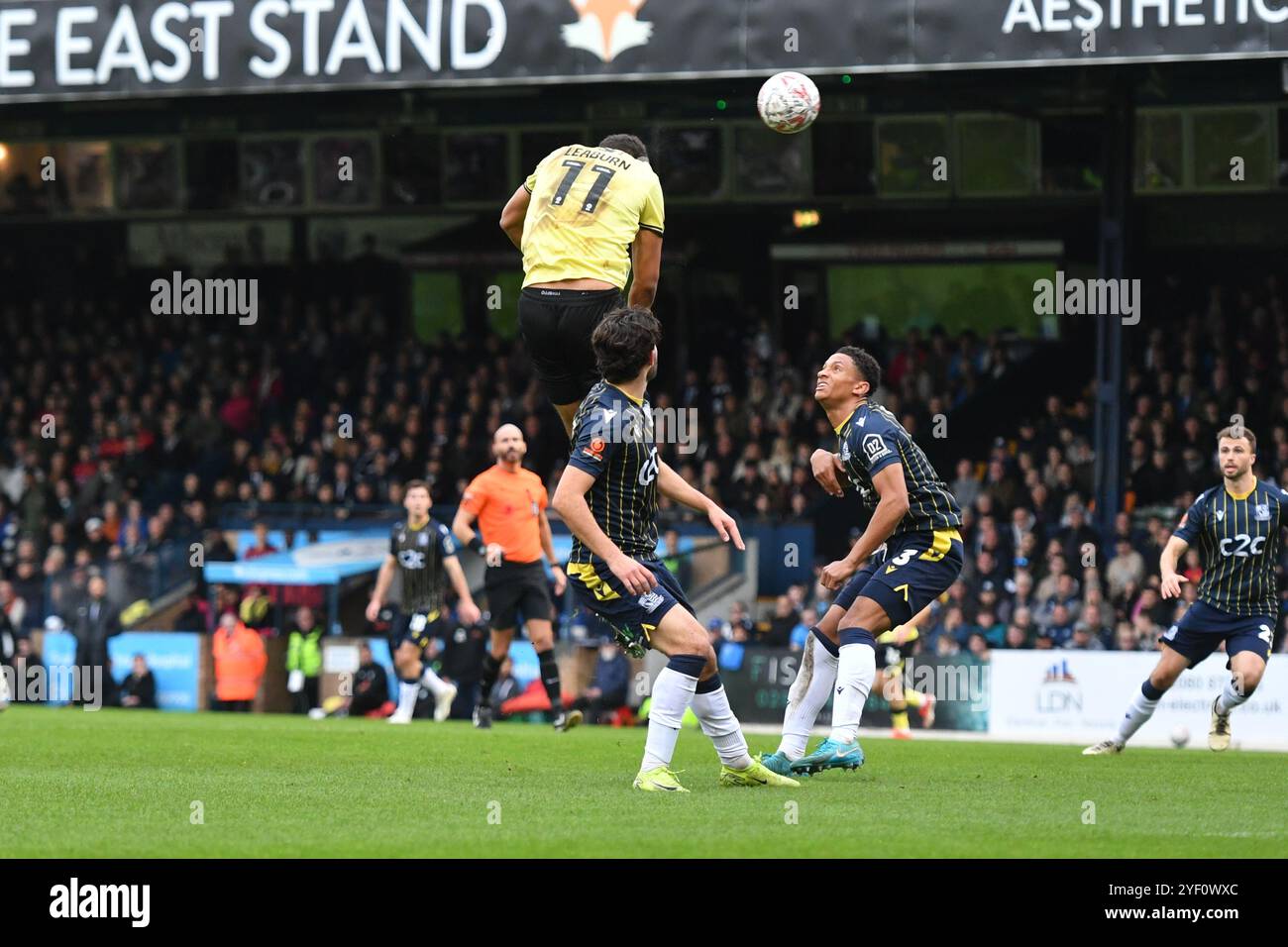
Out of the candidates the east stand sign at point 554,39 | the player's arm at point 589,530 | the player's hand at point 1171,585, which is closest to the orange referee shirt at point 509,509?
the east stand sign at point 554,39

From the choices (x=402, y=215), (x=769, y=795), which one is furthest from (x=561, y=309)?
(x=402, y=215)

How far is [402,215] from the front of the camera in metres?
31.0

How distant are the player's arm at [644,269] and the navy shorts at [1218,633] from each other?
4513 mm

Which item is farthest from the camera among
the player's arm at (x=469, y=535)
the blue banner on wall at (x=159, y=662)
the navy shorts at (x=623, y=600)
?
the blue banner on wall at (x=159, y=662)

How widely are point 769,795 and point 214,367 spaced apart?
21705 mm

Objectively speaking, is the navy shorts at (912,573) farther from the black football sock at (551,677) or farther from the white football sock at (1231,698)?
the black football sock at (551,677)

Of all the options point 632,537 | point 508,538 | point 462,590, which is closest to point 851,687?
point 632,537

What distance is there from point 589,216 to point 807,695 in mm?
2686

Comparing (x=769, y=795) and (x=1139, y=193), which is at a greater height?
(x=1139, y=193)

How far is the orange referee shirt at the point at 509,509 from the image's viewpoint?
16188mm

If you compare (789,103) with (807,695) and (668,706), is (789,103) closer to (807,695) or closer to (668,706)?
(807,695)

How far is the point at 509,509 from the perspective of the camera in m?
16.2
